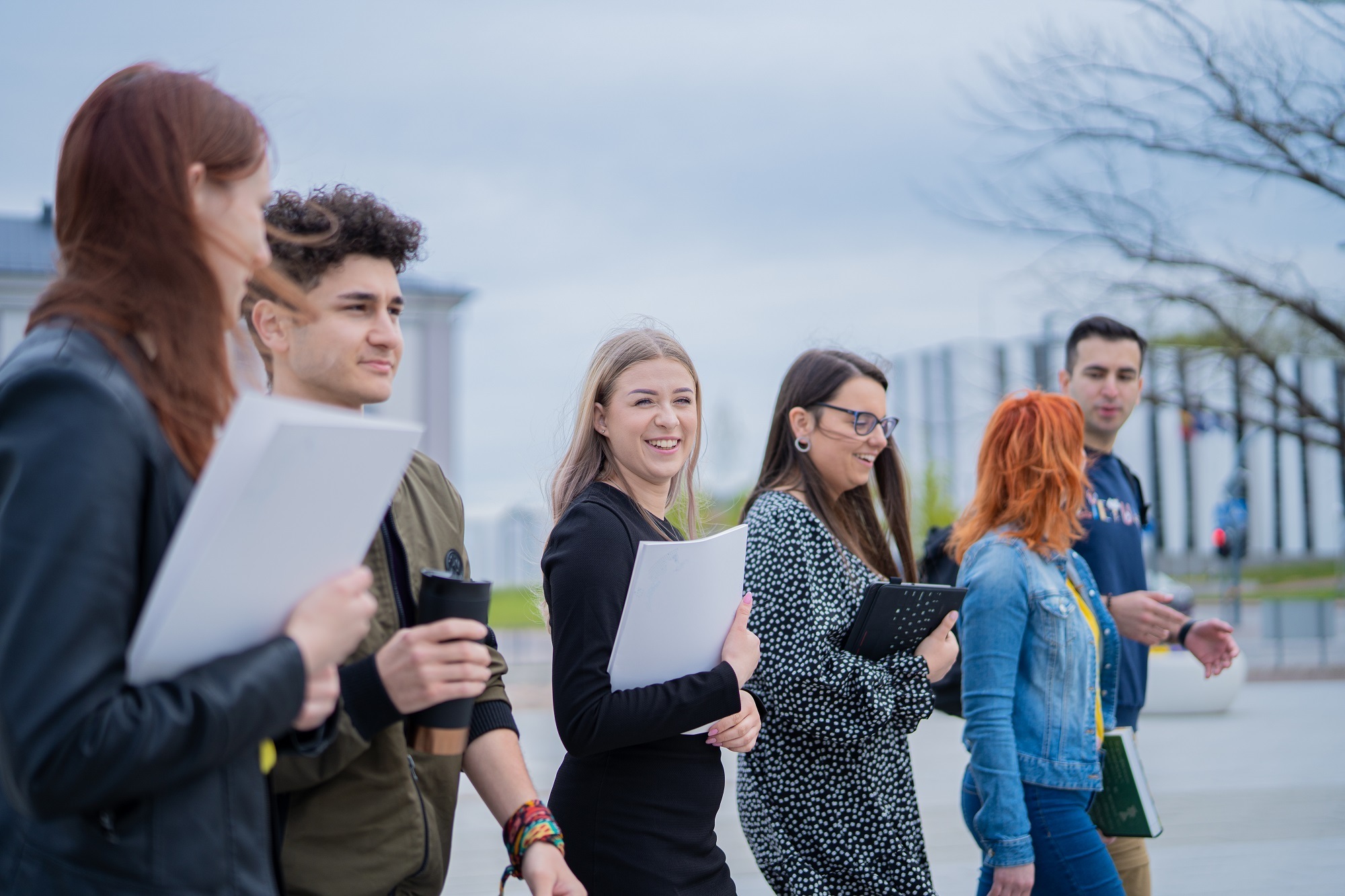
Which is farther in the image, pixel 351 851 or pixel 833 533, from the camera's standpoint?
pixel 833 533

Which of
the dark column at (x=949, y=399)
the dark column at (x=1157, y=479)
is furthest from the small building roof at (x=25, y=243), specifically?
the dark column at (x=1157, y=479)

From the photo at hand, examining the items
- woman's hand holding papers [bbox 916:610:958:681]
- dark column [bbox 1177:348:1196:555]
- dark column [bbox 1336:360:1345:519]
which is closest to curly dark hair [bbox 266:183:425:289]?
woman's hand holding papers [bbox 916:610:958:681]

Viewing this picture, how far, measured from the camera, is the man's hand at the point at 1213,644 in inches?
160

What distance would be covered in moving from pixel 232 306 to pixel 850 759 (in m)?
2.03

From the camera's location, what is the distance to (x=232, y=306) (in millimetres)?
1510

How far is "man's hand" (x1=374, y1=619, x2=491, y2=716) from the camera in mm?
1651

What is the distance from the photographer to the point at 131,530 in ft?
4.28

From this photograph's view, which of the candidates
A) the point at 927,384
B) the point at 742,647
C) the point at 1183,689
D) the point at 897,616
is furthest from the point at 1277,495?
the point at 742,647

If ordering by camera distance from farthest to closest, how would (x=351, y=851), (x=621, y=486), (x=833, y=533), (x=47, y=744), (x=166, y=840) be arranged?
(x=833, y=533) < (x=621, y=486) < (x=351, y=851) < (x=166, y=840) < (x=47, y=744)

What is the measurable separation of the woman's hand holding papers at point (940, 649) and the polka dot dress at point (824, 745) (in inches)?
1.7

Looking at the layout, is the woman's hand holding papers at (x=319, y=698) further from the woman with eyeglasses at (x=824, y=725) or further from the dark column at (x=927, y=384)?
the dark column at (x=927, y=384)

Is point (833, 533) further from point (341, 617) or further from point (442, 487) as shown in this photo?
point (341, 617)

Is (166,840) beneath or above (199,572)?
beneath

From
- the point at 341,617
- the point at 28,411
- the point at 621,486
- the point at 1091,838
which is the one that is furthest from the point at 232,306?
the point at 1091,838
